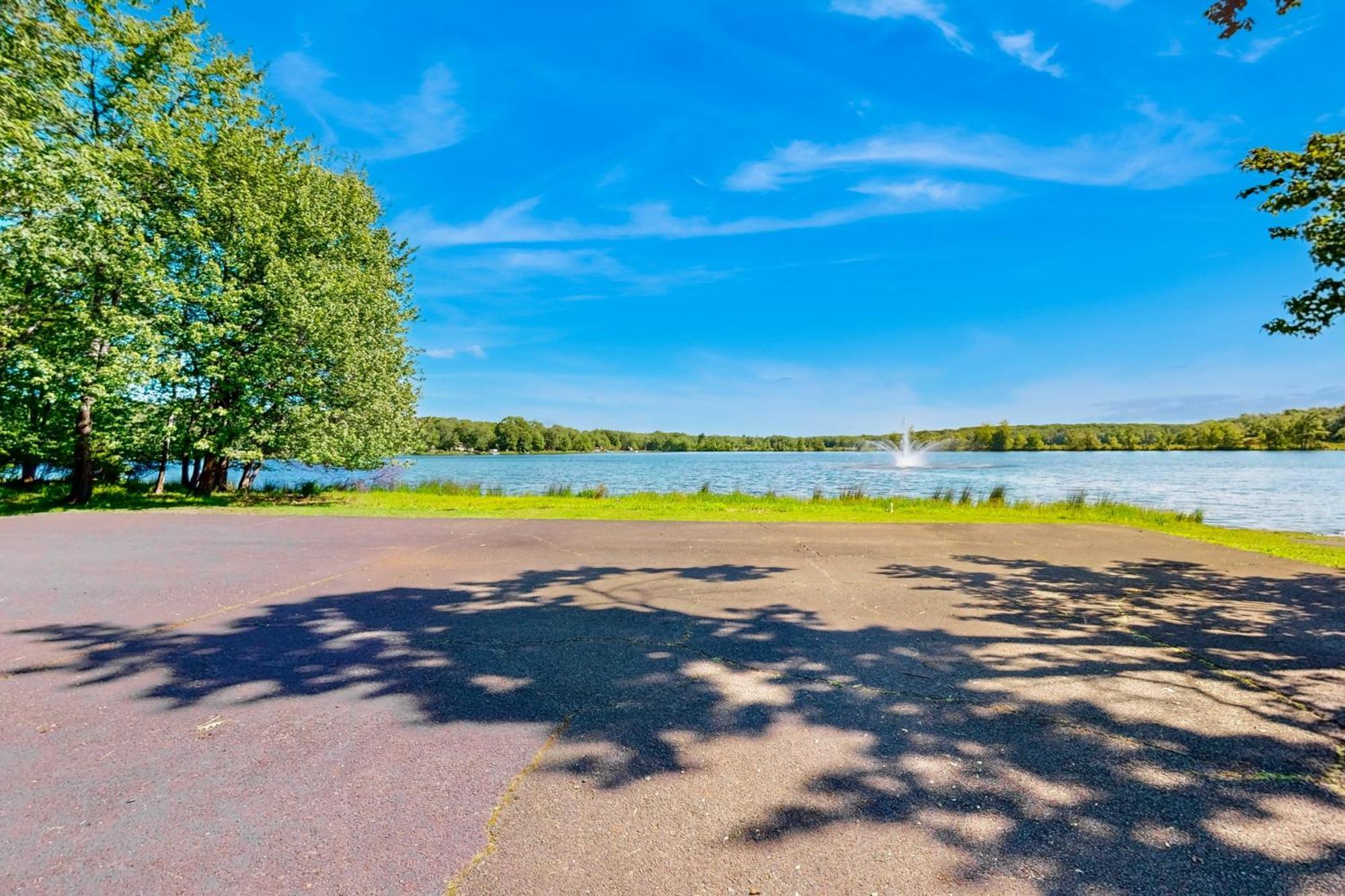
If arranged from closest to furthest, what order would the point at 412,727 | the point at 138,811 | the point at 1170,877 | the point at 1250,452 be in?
the point at 1170,877 < the point at 138,811 < the point at 412,727 < the point at 1250,452

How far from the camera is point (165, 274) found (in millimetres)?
16859

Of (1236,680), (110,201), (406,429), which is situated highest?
(110,201)

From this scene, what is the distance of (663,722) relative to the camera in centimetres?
350

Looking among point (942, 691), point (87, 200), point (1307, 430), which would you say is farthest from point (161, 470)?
point (1307, 430)

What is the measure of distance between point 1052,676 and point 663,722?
3.06 metres

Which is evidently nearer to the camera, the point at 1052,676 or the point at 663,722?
the point at 663,722

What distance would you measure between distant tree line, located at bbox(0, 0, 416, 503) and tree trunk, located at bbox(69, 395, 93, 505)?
5 cm

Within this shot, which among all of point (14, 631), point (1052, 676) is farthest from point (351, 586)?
point (1052, 676)

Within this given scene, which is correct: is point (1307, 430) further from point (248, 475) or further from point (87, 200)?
point (87, 200)

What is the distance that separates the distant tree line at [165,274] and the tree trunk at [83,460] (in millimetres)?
51

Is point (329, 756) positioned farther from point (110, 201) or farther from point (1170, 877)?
point (110, 201)

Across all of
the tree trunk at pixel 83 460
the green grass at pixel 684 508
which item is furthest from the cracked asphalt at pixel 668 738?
the tree trunk at pixel 83 460

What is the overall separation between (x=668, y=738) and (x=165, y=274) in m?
21.6

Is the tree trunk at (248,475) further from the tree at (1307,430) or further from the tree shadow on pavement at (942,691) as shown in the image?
the tree at (1307,430)
